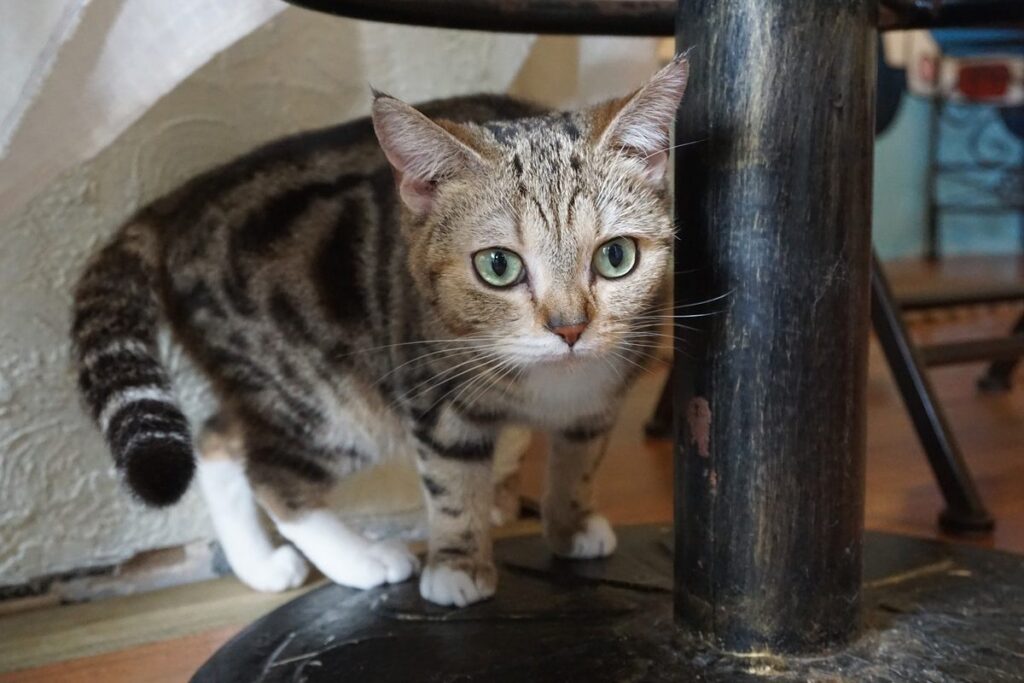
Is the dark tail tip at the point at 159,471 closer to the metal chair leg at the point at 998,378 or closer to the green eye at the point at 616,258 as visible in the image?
the green eye at the point at 616,258

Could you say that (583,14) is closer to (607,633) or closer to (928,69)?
(607,633)

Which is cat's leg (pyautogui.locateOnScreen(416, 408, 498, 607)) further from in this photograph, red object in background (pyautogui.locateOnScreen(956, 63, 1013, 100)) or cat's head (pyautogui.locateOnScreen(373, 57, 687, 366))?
red object in background (pyautogui.locateOnScreen(956, 63, 1013, 100))

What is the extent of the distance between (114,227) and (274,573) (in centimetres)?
51

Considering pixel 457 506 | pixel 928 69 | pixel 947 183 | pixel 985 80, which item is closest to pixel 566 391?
pixel 457 506

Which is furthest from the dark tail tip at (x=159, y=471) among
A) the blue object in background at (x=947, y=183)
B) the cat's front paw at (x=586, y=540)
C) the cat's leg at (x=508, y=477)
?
the blue object in background at (x=947, y=183)

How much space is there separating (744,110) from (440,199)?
309 mm

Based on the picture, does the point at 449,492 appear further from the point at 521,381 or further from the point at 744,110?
the point at 744,110

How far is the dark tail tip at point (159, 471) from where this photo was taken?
0.91 metres

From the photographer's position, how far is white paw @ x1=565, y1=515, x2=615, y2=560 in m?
1.28

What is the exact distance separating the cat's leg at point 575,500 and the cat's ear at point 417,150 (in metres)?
0.40

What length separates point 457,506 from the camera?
1.17 m

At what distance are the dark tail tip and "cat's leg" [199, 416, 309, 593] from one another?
406 mm

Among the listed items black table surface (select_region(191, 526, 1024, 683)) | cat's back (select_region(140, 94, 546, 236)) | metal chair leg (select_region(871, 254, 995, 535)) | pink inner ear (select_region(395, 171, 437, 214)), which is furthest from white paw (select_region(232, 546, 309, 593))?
metal chair leg (select_region(871, 254, 995, 535))

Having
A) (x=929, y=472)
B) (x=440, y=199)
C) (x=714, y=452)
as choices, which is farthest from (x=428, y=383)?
(x=929, y=472)
